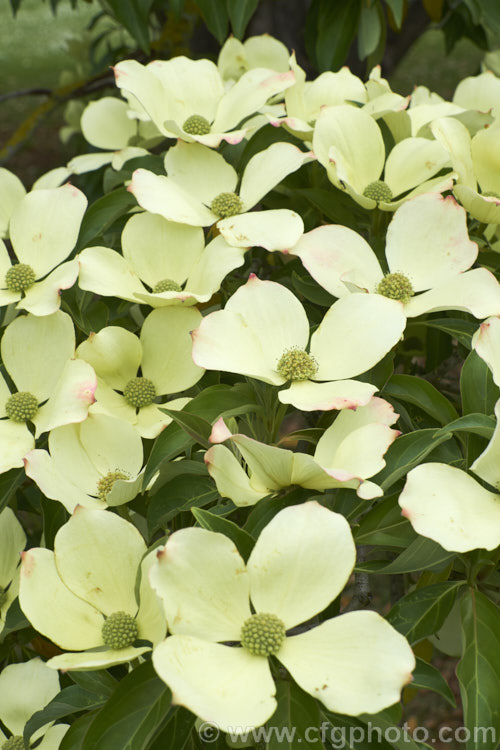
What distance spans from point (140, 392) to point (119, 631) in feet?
0.84

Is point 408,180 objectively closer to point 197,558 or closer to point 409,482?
point 409,482

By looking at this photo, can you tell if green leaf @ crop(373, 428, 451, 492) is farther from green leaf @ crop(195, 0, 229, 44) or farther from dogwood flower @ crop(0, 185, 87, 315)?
green leaf @ crop(195, 0, 229, 44)

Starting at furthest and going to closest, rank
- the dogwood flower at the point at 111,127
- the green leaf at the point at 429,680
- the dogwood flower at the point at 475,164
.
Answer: the dogwood flower at the point at 111,127 < the dogwood flower at the point at 475,164 < the green leaf at the point at 429,680

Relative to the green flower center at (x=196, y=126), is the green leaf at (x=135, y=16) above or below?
below

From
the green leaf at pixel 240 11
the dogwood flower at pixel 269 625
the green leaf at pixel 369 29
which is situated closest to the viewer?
the dogwood flower at pixel 269 625

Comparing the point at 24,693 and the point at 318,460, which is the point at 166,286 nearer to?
the point at 318,460

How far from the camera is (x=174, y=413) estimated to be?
0.67 metres

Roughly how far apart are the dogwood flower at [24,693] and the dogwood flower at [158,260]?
39 centimetres

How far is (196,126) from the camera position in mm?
989

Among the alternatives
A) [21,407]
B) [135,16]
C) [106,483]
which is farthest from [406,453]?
[135,16]

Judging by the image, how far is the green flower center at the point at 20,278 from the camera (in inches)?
34.5

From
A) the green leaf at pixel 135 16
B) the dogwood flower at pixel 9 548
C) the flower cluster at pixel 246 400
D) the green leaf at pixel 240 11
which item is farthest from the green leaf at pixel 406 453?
the green leaf at pixel 135 16

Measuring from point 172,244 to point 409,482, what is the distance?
0.40 m

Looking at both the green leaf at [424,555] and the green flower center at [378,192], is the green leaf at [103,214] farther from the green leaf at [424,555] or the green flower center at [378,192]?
the green leaf at [424,555]
